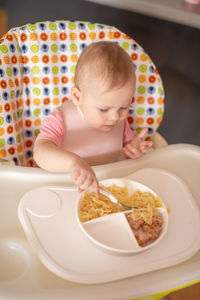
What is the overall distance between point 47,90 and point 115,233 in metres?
0.56

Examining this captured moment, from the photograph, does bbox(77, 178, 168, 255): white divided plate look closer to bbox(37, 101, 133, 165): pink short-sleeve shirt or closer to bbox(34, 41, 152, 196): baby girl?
bbox(34, 41, 152, 196): baby girl

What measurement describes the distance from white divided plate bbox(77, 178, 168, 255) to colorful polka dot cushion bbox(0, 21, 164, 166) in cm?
41

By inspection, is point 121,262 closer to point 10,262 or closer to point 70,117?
point 10,262

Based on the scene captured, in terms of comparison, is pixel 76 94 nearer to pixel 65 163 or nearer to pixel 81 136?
pixel 81 136

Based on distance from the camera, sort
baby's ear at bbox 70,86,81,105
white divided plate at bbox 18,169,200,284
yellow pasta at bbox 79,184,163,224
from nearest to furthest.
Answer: white divided plate at bbox 18,169,200,284, yellow pasta at bbox 79,184,163,224, baby's ear at bbox 70,86,81,105

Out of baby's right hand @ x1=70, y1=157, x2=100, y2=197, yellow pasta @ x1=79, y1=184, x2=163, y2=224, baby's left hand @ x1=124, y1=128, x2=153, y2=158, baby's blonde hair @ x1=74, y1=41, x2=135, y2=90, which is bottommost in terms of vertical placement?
yellow pasta @ x1=79, y1=184, x2=163, y2=224

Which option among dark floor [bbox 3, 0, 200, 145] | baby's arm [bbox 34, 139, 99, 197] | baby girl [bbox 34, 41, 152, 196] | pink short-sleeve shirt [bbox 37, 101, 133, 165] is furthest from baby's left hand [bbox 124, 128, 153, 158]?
dark floor [bbox 3, 0, 200, 145]

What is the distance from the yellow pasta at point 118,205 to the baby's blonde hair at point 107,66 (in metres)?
0.28

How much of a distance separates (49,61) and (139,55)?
0.99 feet

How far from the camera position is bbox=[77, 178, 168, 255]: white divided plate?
29.2 inches

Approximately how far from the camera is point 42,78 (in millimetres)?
1135

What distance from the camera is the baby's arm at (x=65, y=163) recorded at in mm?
792

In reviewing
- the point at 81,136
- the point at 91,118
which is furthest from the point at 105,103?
the point at 81,136

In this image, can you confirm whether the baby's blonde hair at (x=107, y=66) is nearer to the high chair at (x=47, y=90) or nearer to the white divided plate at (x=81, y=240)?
the high chair at (x=47, y=90)
